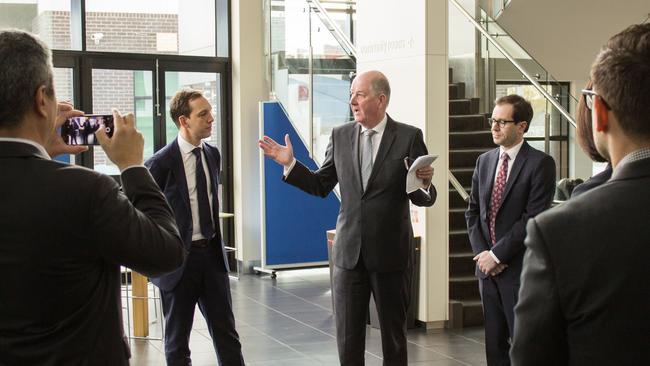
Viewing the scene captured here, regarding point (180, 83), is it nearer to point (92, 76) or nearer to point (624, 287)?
point (92, 76)

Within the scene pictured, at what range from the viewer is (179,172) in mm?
4832

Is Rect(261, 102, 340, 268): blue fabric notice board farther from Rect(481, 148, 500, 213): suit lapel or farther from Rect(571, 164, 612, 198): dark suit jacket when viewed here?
Rect(571, 164, 612, 198): dark suit jacket

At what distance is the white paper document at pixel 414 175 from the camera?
445cm

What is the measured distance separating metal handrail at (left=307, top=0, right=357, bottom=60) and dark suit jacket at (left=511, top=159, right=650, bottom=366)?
22.3 ft

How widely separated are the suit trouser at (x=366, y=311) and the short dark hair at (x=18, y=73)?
283 centimetres

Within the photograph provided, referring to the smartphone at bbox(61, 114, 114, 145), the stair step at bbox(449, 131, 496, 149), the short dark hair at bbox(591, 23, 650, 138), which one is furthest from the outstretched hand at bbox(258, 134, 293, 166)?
the stair step at bbox(449, 131, 496, 149)

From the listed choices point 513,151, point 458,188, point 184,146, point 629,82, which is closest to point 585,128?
point 629,82

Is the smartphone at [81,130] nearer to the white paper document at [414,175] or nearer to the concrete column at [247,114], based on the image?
the white paper document at [414,175]

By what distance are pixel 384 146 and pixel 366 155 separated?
0.11 m

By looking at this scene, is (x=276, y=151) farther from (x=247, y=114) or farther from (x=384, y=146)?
(x=247, y=114)

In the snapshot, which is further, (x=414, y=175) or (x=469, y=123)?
(x=469, y=123)

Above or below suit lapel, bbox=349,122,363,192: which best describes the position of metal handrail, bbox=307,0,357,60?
above

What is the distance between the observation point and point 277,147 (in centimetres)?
470

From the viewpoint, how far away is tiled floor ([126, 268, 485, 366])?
6367 mm
